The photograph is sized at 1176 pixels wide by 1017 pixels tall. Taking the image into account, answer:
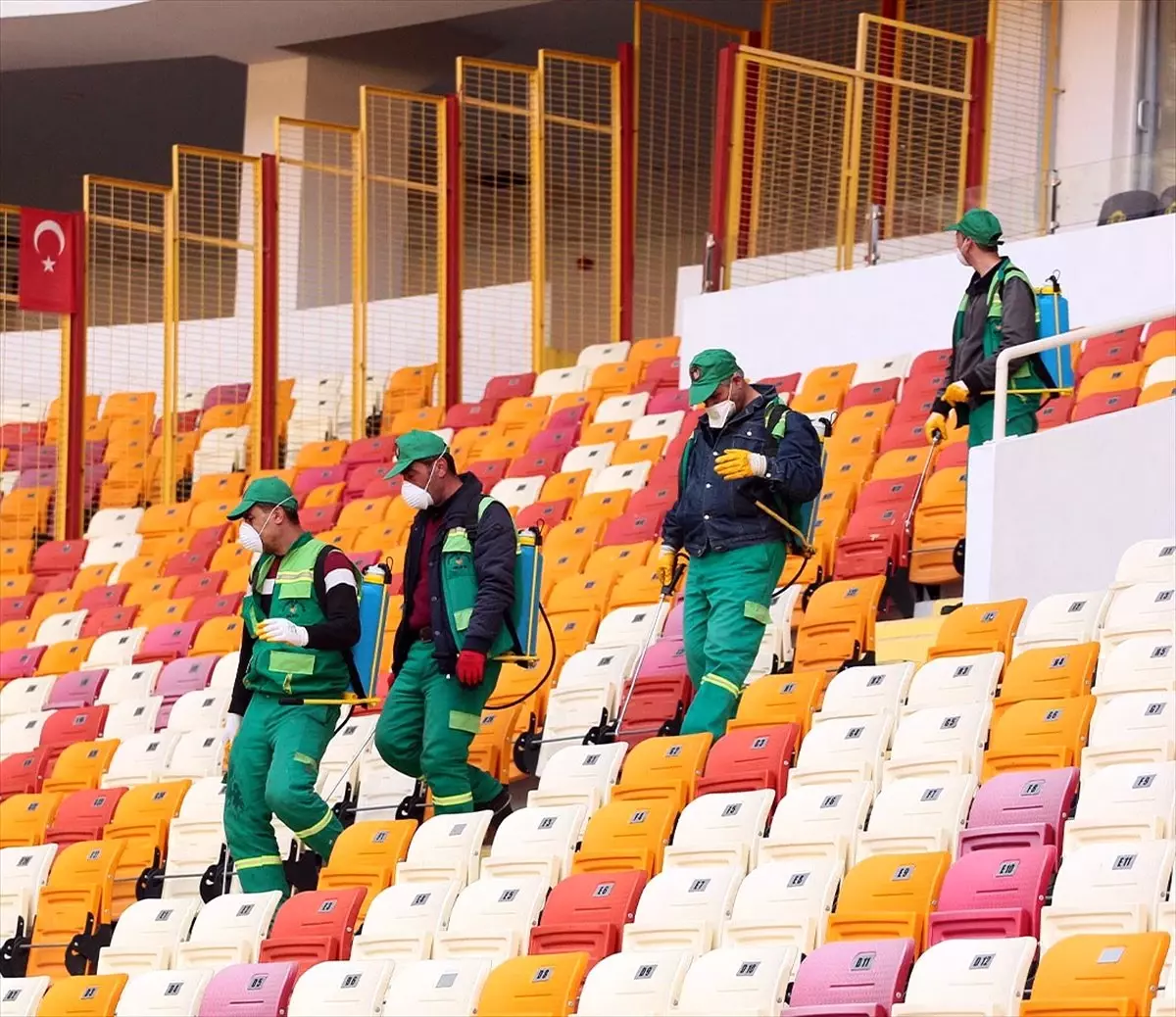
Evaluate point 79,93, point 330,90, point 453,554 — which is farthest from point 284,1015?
point 79,93

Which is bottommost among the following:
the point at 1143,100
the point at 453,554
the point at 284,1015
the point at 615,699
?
the point at 284,1015

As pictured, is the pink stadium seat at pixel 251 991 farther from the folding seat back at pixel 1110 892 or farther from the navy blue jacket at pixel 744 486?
the folding seat back at pixel 1110 892

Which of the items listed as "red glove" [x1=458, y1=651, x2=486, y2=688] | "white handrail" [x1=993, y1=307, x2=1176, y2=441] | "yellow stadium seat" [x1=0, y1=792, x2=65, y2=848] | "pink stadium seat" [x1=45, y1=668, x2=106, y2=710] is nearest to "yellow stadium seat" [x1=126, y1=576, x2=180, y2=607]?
"pink stadium seat" [x1=45, y1=668, x2=106, y2=710]

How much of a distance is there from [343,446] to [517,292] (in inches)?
82.4

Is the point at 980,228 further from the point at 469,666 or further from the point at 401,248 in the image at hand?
the point at 401,248

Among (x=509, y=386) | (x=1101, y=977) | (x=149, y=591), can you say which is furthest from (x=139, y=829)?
(x=509, y=386)

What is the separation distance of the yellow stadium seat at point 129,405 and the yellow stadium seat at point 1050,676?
10.8 m

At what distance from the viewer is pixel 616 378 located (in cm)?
1488

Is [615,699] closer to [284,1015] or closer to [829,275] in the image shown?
[284,1015]

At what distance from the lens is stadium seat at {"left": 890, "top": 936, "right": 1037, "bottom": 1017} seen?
5.74 meters

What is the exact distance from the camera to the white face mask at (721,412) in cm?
846

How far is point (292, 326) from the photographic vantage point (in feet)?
59.7

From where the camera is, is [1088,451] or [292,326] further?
[292,326]

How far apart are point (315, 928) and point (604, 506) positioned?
434cm
